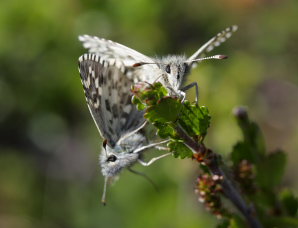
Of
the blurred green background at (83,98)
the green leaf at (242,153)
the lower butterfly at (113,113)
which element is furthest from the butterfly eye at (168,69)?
the blurred green background at (83,98)

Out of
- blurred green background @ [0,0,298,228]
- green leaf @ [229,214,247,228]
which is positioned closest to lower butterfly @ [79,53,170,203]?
green leaf @ [229,214,247,228]

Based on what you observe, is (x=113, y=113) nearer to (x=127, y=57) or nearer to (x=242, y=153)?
(x=127, y=57)

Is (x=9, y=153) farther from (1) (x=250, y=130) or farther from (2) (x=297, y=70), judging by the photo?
(1) (x=250, y=130)

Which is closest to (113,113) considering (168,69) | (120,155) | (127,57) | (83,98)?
(127,57)

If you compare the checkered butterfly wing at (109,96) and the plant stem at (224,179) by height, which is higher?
the checkered butterfly wing at (109,96)

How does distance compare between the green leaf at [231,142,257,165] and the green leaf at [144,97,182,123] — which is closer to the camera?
the green leaf at [144,97,182,123]

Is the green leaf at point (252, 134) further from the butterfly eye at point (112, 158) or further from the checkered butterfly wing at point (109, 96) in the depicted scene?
the checkered butterfly wing at point (109, 96)

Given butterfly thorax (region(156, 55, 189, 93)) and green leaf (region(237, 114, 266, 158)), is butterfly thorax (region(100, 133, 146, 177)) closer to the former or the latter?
butterfly thorax (region(156, 55, 189, 93))
